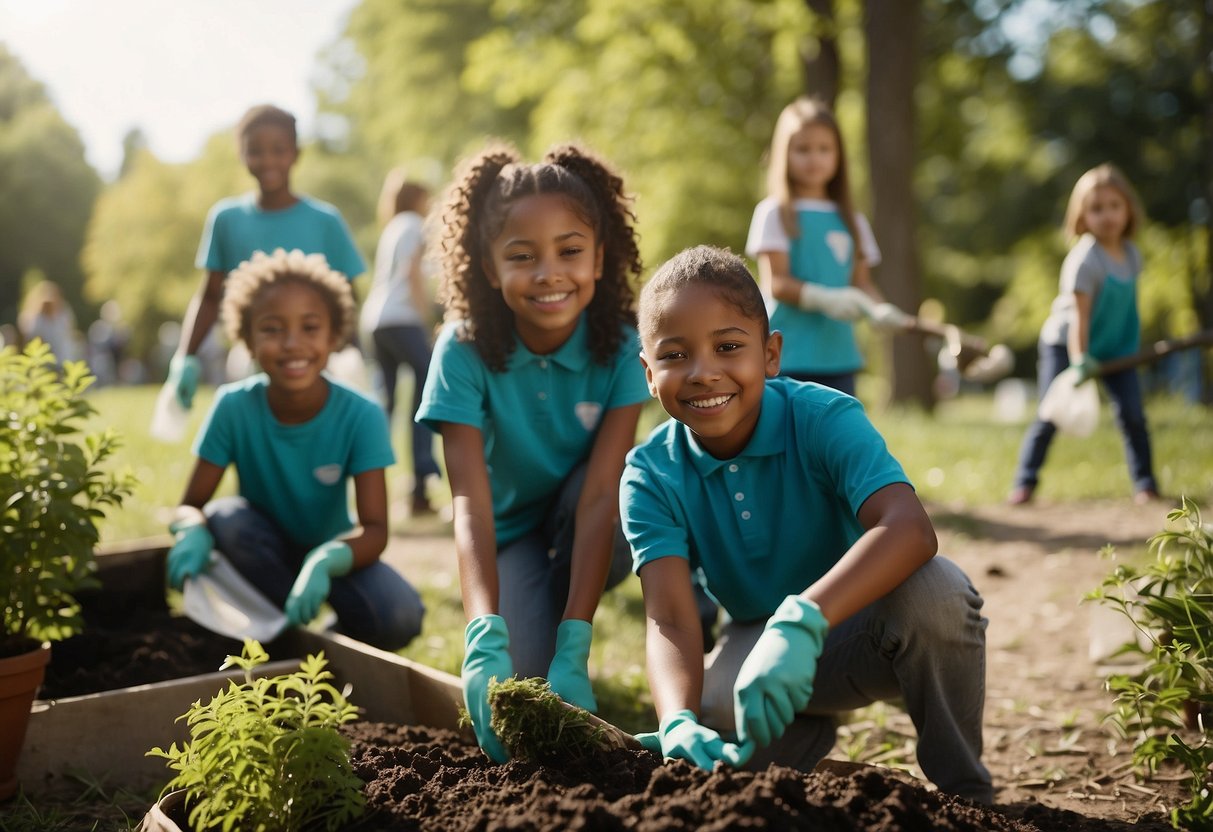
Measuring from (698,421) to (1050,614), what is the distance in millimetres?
2315

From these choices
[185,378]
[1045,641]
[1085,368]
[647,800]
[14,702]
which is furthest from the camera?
[1085,368]

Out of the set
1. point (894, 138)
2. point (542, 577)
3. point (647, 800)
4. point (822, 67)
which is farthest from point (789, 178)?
Result: point (822, 67)

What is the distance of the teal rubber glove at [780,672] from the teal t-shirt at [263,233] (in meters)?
3.00

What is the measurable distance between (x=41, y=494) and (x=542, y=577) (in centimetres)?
121

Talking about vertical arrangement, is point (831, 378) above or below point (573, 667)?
above

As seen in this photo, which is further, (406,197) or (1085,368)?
(406,197)

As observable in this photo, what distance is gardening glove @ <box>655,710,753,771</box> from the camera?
5.64 ft

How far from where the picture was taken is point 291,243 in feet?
13.7

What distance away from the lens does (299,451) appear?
10.5ft

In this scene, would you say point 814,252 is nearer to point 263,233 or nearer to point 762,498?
point 263,233

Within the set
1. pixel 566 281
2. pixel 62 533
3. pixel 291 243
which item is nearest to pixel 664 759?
pixel 566 281

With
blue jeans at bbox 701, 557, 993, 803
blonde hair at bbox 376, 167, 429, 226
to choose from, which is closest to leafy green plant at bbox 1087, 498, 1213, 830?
blue jeans at bbox 701, 557, 993, 803

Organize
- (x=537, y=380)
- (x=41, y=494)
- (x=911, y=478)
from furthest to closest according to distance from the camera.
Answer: (x=911, y=478)
(x=537, y=380)
(x=41, y=494)

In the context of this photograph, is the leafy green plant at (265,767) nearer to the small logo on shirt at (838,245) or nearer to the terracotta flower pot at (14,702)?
the terracotta flower pot at (14,702)
